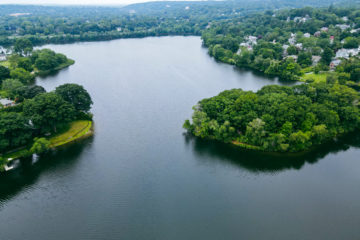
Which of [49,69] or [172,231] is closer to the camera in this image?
[172,231]

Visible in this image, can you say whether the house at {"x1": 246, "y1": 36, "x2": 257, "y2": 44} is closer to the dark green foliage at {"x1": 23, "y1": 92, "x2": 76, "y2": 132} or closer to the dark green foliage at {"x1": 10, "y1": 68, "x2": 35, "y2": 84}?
the dark green foliage at {"x1": 10, "y1": 68, "x2": 35, "y2": 84}

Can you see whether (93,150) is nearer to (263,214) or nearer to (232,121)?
(232,121)

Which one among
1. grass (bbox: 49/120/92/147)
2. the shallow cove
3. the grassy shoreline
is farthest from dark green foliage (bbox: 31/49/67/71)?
grass (bbox: 49/120/92/147)

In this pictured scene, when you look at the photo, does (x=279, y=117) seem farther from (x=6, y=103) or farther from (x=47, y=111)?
(x=6, y=103)

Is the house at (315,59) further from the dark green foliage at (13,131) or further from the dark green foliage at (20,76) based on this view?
the dark green foliage at (20,76)

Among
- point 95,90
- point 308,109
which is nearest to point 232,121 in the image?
point 308,109

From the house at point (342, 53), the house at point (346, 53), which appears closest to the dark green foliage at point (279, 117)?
the house at point (346, 53)
